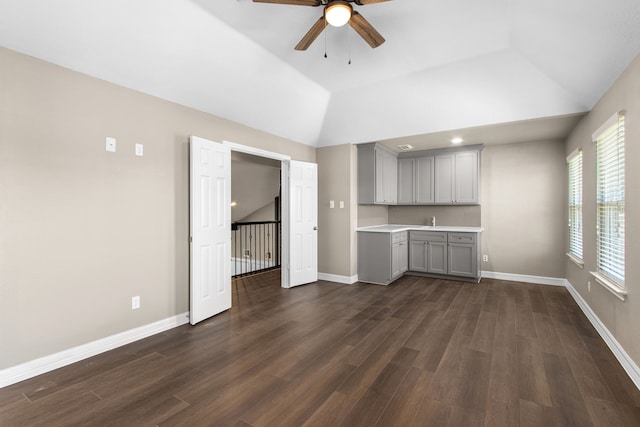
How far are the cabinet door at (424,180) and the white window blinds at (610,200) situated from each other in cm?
273

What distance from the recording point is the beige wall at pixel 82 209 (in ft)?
7.48

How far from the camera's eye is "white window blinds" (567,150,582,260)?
160 inches

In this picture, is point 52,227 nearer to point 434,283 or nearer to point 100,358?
point 100,358

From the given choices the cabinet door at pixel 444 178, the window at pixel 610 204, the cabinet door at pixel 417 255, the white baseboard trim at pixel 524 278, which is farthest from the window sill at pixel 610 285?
the cabinet door at pixel 444 178

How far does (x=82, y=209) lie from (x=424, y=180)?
17.4ft

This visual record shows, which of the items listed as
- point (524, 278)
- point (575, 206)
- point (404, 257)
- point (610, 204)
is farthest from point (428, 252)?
point (610, 204)

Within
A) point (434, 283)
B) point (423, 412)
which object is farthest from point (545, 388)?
point (434, 283)

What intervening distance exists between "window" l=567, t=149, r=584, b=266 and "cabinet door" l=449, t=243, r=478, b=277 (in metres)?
1.30

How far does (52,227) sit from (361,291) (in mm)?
3795

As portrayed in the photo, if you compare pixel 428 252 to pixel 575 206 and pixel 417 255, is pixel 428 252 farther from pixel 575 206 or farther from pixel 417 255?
pixel 575 206

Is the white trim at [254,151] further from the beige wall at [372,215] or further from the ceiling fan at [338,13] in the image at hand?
the ceiling fan at [338,13]

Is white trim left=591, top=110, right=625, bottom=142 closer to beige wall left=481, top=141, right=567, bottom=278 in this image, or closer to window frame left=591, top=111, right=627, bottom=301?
window frame left=591, top=111, right=627, bottom=301

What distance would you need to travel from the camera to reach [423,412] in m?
1.89

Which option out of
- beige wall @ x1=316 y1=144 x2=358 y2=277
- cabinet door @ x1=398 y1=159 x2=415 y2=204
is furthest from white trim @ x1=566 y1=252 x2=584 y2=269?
beige wall @ x1=316 y1=144 x2=358 y2=277
